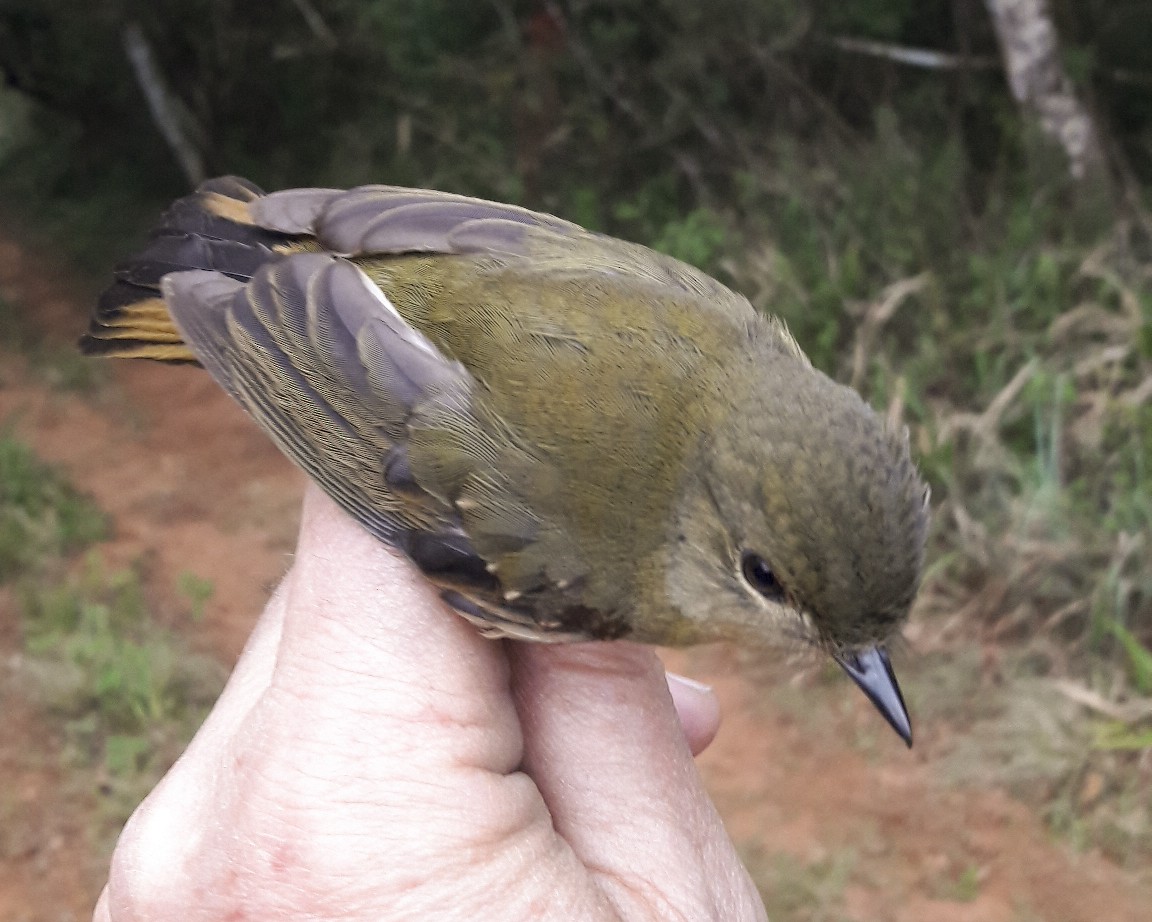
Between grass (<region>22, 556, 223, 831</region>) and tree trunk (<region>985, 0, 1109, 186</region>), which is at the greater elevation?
tree trunk (<region>985, 0, 1109, 186</region>)

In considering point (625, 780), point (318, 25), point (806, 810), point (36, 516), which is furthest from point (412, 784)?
point (318, 25)

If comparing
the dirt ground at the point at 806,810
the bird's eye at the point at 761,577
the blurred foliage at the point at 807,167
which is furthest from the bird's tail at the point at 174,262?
the blurred foliage at the point at 807,167

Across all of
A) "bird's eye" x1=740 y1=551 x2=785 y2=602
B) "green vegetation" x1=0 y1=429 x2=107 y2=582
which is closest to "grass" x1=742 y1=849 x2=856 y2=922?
"bird's eye" x1=740 y1=551 x2=785 y2=602

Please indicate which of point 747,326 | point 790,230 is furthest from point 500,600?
point 790,230

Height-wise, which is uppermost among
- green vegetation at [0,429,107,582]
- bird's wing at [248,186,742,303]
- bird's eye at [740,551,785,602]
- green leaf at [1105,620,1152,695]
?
bird's wing at [248,186,742,303]

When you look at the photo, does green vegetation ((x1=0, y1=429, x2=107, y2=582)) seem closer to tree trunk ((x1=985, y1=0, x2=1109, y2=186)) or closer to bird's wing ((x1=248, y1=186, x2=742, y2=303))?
bird's wing ((x1=248, y1=186, x2=742, y2=303))
